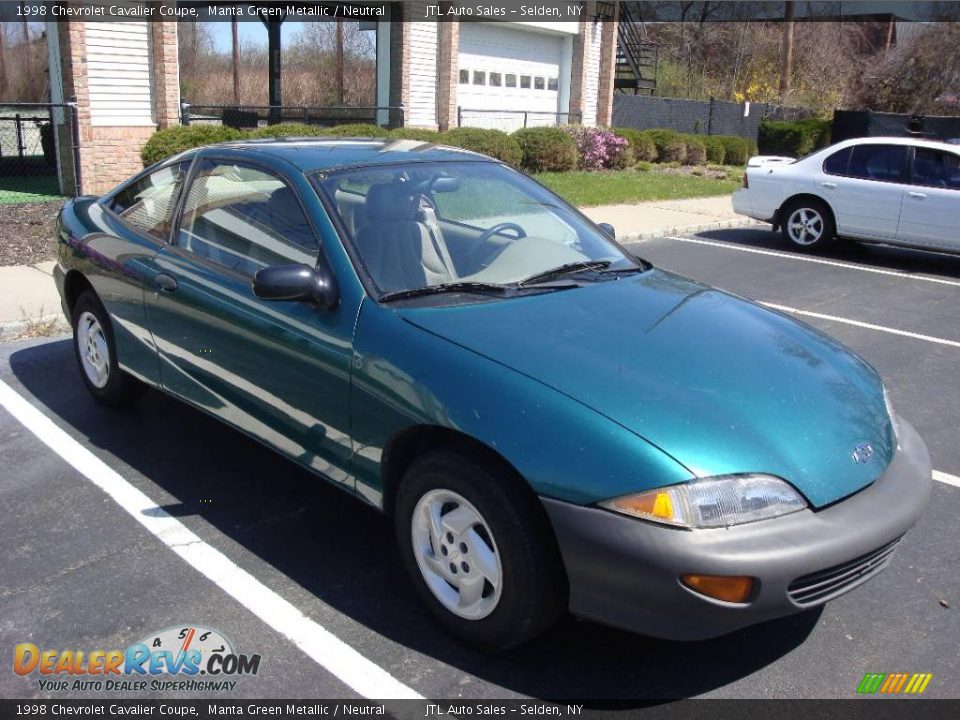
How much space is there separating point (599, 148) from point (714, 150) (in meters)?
5.73

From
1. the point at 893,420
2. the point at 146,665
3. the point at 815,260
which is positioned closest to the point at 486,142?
the point at 815,260

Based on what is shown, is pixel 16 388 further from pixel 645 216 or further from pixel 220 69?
pixel 220 69

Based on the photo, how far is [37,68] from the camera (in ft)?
103

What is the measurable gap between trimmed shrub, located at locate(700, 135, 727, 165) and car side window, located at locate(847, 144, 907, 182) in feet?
47.7

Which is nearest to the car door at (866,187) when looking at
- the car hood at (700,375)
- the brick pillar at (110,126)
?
the car hood at (700,375)

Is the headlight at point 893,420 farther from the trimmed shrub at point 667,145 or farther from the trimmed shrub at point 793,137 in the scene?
the trimmed shrub at point 793,137

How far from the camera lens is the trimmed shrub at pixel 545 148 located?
62.4ft

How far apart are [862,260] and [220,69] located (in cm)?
3600

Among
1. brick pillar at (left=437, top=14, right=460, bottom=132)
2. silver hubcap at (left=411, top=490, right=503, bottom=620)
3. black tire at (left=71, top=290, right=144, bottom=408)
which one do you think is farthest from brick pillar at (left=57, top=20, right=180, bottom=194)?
silver hubcap at (left=411, top=490, right=503, bottom=620)

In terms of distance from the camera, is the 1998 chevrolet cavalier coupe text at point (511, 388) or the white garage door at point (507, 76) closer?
the 1998 chevrolet cavalier coupe text at point (511, 388)

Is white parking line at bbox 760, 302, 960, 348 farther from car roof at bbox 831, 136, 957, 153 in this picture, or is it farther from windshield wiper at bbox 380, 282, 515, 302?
windshield wiper at bbox 380, 282, 515, 302

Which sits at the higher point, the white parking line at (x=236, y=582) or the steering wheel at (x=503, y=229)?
the steering wheel at (x=503, y=229)

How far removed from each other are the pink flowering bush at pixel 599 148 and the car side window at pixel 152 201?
16.3m

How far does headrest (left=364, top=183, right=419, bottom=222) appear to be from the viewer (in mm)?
3926
